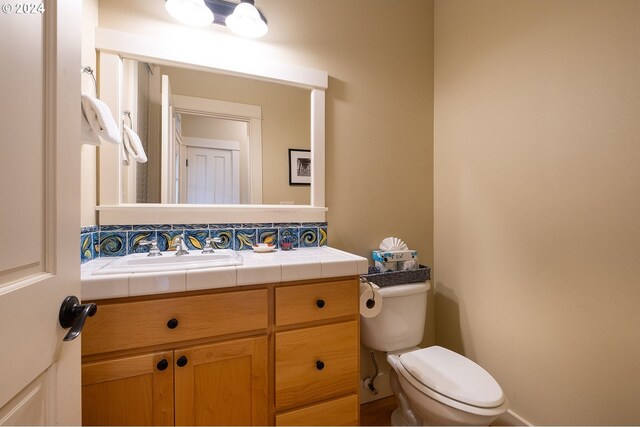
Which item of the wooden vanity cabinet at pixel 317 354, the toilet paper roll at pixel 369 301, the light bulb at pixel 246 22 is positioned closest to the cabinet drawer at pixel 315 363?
the wooden vanity cabinet at pixel 317 354

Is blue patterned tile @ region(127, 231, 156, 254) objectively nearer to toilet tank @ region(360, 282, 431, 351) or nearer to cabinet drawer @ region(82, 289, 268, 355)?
cabinet drawer @ region(82, 289, 268, 355)

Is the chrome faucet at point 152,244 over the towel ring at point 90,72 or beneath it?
beneath

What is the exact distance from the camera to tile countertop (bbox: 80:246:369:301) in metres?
0.78

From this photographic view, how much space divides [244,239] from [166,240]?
35 centimetres

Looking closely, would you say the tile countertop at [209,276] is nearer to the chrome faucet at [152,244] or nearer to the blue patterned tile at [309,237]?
the chrome faucet at [152,244]

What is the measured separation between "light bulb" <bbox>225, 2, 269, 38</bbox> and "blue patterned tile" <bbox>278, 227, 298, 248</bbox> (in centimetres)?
100

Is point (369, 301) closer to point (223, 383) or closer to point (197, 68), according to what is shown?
point (223, 383)

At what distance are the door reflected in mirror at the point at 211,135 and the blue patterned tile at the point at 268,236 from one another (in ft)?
0.49

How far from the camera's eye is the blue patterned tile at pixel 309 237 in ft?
4.92

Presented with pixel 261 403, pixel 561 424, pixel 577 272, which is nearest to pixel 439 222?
pixel 577 272

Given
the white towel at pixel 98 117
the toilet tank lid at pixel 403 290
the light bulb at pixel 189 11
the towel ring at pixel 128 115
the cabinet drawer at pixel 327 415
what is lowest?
the cabinet drawer at pixel 327 415

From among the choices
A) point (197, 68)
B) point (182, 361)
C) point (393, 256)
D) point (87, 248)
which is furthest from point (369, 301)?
point (197, 68)

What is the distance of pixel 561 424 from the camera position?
1.16 meters

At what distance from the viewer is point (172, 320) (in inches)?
33.4
